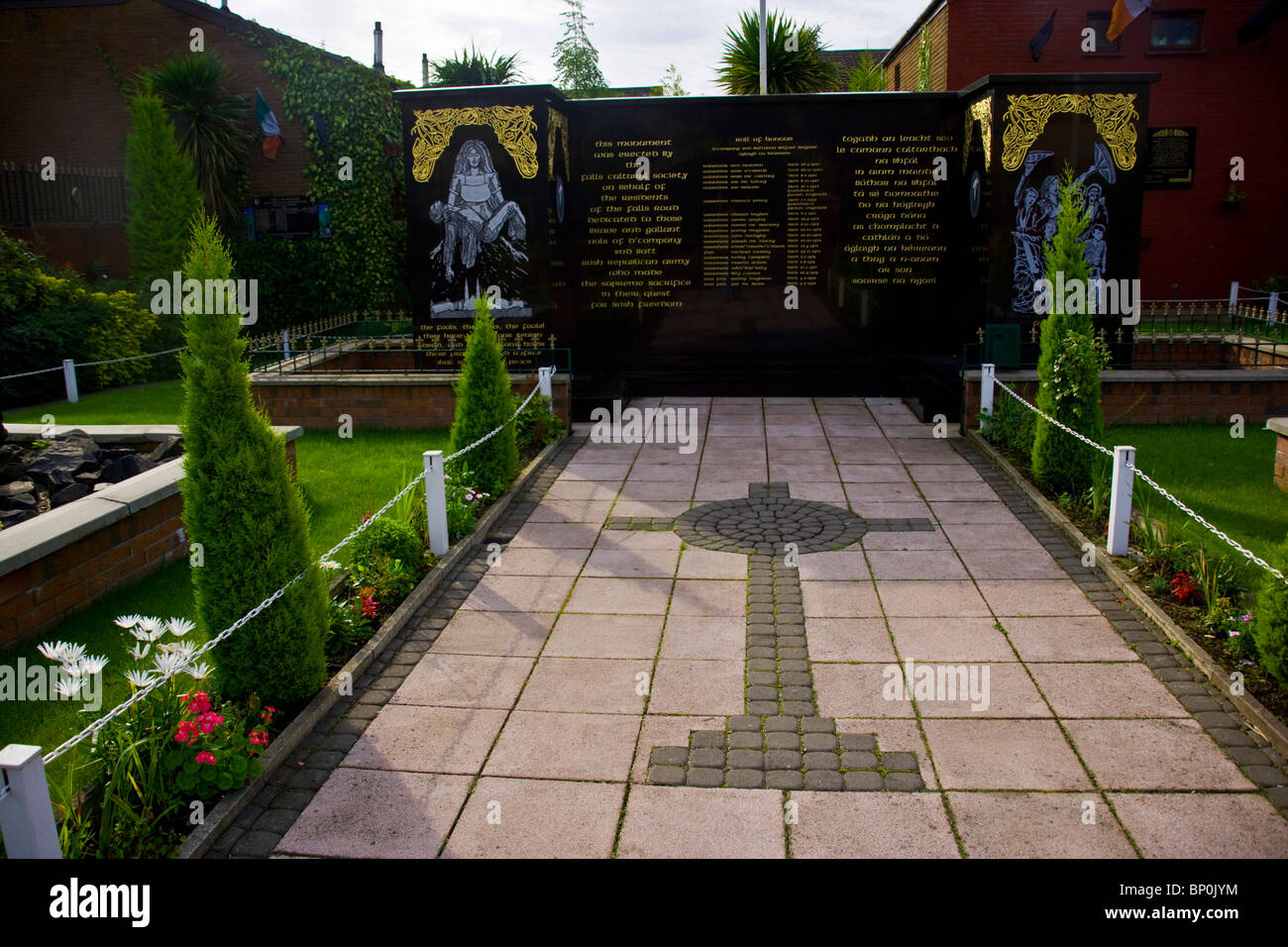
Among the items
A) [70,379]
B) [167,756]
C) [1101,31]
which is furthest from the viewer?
[1101,31]

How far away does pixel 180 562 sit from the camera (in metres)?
7.90

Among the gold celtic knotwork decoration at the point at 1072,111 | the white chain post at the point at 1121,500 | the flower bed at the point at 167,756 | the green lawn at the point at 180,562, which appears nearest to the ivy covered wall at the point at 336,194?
the green lawn at the point at 180,562

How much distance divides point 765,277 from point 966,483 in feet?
19.0

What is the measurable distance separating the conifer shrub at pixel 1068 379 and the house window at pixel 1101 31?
1416 centimetres

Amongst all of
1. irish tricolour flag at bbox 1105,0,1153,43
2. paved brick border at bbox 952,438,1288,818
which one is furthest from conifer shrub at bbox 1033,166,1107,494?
irish tricolour flag at bbox 1105,0,1153,43

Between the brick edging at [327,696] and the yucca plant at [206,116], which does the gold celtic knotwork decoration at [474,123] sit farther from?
the yucca plant at [206,116]

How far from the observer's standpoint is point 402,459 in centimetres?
1098

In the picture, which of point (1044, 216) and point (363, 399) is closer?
point (363, 399)

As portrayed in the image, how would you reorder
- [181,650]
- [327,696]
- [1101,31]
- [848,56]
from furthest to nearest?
[848,56] < [1101,31] < [327,696] < [181,650]

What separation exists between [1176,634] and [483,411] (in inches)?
240

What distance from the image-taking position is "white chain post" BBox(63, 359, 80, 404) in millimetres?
14906

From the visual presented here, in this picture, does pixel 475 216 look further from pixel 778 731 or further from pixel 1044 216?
pixel 778 731

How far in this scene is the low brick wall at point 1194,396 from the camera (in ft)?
39.6

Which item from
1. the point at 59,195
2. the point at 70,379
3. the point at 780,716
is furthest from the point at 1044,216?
the point at 59,195
